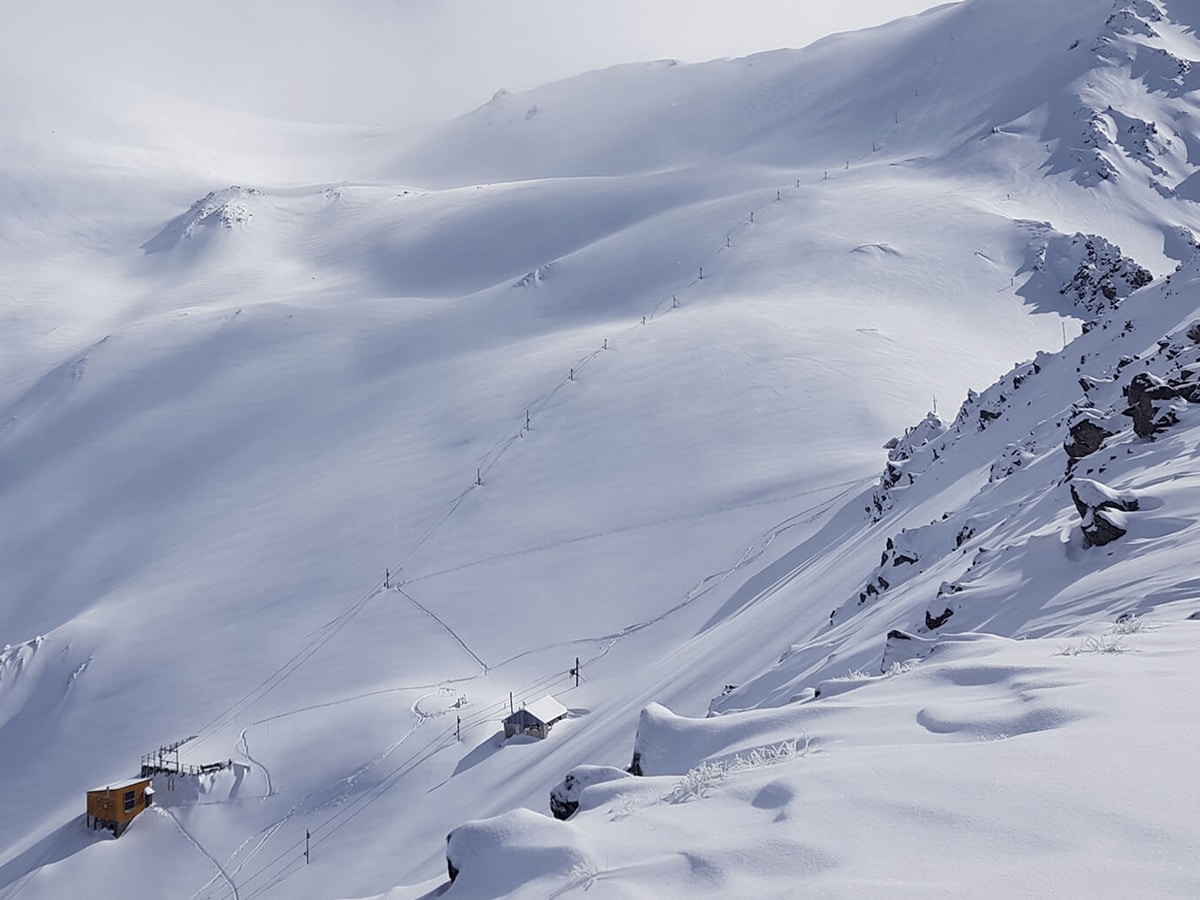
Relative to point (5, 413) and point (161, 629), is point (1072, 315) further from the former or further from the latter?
point (5, 413)

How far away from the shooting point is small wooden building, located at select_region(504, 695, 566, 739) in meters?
25.3

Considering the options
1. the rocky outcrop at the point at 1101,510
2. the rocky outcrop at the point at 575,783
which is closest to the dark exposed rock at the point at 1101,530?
the rocky outcrop at the point at 1101,510

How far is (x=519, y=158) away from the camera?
140 m

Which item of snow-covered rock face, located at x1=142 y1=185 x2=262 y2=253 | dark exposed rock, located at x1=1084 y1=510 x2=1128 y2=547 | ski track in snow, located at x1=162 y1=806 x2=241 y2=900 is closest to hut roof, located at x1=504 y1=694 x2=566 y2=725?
ski track in snow, located at x1=162 y1=806 x2=241 y2=900

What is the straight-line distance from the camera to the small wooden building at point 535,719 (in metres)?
25.3

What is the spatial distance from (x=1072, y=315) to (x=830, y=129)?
48.8 metres

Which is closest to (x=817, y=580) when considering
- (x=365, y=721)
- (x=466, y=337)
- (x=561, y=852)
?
(x=365, y=721)

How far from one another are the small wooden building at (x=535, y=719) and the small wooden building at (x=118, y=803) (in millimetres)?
10898

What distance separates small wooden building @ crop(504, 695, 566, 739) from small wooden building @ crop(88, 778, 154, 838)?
429 inches

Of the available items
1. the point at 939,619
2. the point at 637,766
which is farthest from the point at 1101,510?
the point at 637,766

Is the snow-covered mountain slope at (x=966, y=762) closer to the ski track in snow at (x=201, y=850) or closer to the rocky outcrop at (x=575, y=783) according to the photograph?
the rocky outcrop at (x=575, y=783)

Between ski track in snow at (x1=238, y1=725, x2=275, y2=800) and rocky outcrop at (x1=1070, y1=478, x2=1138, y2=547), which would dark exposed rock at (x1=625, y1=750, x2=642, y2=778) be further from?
ski track in snow at (x1=238, y1=725, x2=275, y2=800)

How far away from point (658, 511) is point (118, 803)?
19621mm

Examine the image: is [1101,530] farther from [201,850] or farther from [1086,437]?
[201,850]
